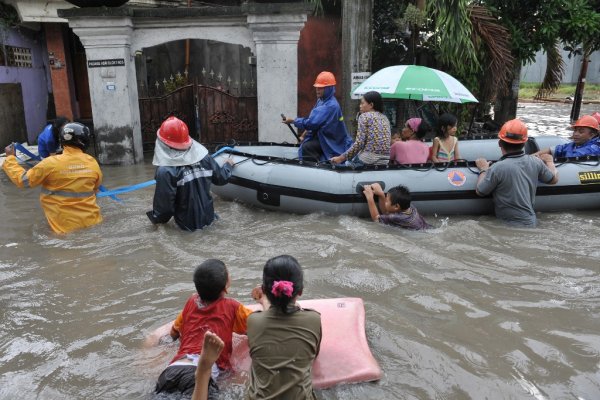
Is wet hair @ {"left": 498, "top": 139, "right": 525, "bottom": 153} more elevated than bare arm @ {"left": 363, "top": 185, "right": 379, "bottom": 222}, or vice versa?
wet hair @ {"left": 498, "top": 139, "right": 525, "bottom": 153}

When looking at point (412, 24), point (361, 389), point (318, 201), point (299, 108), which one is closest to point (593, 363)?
point (361, 389)

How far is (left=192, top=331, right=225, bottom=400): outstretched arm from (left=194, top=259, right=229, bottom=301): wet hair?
0.40 m

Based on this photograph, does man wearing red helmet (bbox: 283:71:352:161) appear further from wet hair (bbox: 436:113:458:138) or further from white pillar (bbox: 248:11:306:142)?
white pillar (bbox: 248:11:306:142)

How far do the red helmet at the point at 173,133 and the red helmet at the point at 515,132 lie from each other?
319 cm

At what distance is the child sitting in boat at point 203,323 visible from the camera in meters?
2.65

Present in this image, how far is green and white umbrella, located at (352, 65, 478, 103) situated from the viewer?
612 cm

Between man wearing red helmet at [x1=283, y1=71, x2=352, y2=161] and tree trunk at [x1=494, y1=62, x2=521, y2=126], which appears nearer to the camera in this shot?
man wearing red helmet at [x1=283, y1=71, x2=352, y2=161]

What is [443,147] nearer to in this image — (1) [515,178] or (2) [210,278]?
(1) [515,178]

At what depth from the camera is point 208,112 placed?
9.07 metres

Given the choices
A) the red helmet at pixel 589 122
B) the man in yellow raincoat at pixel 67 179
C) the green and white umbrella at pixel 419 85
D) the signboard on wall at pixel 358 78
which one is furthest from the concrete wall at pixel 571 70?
the man in yellow raincoat at pixel 67 179

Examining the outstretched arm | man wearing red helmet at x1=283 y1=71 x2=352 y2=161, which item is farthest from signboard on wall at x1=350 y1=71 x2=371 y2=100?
the outstretched arm

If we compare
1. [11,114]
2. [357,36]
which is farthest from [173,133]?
[11,114]

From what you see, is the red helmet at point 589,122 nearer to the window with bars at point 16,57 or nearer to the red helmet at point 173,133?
the red helmet at point 173,133

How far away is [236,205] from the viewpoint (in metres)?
6.38
